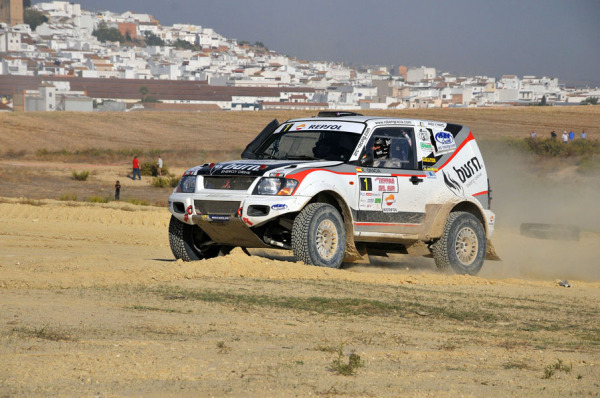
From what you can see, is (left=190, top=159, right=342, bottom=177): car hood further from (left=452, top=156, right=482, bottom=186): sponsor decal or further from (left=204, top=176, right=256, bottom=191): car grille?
(left=452, top=156, right=482, bottom=186): sponsor decal

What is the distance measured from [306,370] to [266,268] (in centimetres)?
463

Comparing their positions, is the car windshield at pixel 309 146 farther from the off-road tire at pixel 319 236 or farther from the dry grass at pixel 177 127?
the dry grass at pixel 177 127

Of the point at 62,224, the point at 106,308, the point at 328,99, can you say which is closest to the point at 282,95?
the point at 328,99

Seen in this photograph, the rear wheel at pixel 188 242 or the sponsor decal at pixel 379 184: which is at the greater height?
the sponsor decal at pixel 379 184

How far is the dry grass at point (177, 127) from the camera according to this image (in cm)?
6681

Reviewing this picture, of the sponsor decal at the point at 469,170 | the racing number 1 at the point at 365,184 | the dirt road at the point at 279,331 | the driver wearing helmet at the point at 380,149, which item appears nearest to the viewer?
the dirt road at the point at 279,331

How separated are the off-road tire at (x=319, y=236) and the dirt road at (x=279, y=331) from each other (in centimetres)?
27

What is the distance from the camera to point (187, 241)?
1164 centimetres

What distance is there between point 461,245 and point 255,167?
346 centimetres

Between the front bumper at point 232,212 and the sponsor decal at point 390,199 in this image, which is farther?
the sponsor decal at point 390,199

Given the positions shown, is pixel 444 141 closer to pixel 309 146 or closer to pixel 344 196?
pixel 309 146

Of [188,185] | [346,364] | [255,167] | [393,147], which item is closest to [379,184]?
[393,147]

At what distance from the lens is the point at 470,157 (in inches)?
512

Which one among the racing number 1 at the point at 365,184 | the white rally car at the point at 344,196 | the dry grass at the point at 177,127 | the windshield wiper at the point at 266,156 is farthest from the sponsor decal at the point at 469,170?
the dry grass at the point at 177,127
